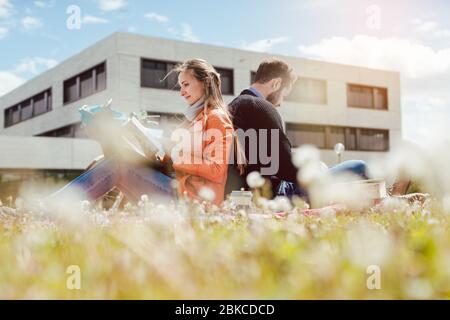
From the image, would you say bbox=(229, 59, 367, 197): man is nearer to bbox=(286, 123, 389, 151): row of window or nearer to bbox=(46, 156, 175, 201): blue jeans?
bbox=(46, 156, 175, 201): blue jeans

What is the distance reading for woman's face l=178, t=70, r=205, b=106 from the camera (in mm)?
4293

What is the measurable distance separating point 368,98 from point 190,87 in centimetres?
2989

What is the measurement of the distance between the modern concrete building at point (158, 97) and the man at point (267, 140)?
62.3ft

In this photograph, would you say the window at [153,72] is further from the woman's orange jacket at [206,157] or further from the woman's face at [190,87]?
the woman's orange jacket at [206,157]

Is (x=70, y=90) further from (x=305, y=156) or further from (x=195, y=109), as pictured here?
(x=305, y=156)

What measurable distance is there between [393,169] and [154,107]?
22273 millimetres

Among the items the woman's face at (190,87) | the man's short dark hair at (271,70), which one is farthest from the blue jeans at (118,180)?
the man's short dark hair at (271,70)

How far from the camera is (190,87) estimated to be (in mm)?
4305

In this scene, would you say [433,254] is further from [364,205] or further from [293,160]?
[293,160]

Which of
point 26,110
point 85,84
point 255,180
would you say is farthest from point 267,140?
point 26,110

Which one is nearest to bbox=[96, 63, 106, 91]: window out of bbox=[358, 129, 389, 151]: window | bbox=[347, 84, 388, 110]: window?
bbox=[347, 84, 388, 110]: window

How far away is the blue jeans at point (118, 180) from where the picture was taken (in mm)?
4336
